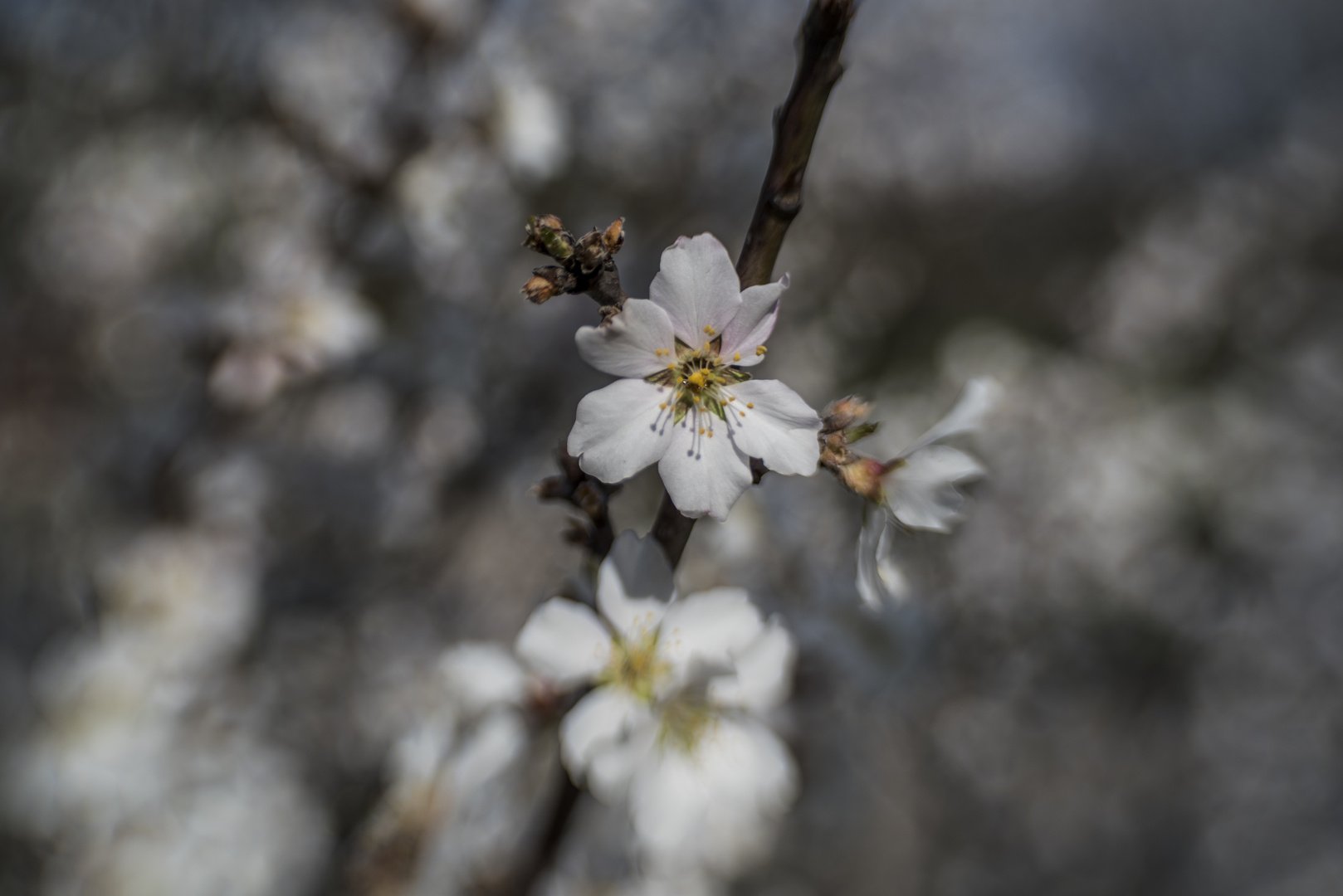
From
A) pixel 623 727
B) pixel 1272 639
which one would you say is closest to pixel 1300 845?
pixel 1272 639

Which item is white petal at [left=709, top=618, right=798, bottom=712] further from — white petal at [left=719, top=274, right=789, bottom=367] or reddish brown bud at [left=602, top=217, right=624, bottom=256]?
reddish brown bud at [left=602, top=217, right=624, bottom=256]

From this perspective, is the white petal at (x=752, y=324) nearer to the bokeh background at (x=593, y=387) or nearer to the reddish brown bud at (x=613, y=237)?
the reddish brown bud at (x=613, y=237)

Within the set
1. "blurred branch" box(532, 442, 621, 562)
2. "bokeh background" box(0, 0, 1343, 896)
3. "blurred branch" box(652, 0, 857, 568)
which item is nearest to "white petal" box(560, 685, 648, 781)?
"blurred branch" box(532, 442, 621, 562)

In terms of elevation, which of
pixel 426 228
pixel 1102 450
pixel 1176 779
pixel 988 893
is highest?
pixel 1102 450

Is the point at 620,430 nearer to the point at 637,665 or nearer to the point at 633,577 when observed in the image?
the point at 633,577

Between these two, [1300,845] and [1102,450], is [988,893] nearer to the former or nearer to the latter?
[1300,845]

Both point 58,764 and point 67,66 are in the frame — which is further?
point 67,66
